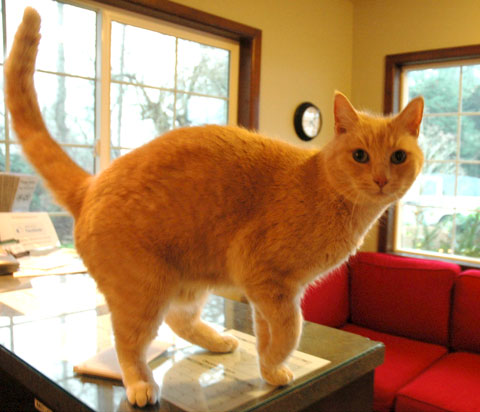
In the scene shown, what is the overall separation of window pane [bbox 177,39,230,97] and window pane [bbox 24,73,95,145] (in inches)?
23.6

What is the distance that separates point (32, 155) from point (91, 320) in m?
0.48

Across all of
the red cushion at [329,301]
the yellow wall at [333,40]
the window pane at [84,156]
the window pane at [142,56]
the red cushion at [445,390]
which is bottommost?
the red cushion at [445,390]

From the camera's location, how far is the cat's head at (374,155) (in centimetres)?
86

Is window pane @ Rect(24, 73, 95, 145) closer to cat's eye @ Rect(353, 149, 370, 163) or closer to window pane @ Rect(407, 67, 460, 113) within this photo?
cat's eye @ Rect(353, 149, 370, 163)

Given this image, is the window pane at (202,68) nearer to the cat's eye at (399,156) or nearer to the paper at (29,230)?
the paper at (29,230)

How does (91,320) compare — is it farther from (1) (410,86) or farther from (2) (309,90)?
(1) (410,86)

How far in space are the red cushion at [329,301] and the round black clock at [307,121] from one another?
41.3 inches

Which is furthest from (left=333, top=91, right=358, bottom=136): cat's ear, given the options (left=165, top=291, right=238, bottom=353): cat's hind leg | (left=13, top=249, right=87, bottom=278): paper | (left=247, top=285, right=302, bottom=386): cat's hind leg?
(left=13, top=249, right=87, bottom=278): paper

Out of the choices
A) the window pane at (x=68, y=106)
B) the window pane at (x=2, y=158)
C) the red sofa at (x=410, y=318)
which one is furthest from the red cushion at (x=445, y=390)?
the window pane at (x=2, y=158)

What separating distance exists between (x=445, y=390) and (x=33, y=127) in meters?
2.07

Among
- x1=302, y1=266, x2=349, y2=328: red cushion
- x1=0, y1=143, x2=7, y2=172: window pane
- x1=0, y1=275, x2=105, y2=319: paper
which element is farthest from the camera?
x1=302, y1=266, x2=349, y2=328: red cushion

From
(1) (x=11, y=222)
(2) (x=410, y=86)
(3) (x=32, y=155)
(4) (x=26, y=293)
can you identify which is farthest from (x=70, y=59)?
(2) (x=410, y=86)

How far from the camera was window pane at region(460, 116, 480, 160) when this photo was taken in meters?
3.29

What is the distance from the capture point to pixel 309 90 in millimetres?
3533
